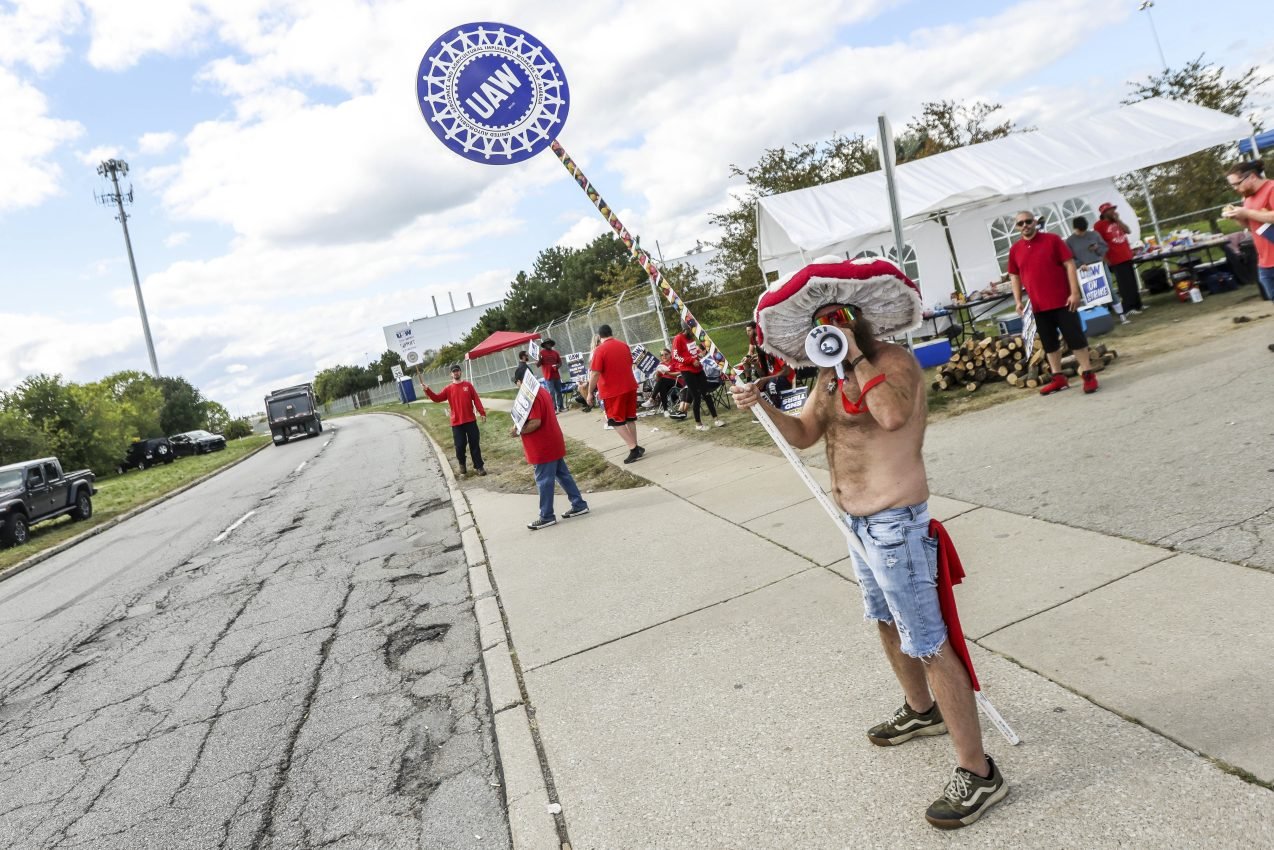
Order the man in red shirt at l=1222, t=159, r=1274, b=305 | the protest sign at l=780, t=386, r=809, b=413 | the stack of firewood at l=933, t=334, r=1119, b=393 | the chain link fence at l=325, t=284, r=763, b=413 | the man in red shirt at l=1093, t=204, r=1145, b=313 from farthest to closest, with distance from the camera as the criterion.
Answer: the chain link fence at l=325, t=284, r=763, b=413
the man in red shirt at l=1093, t=204, r=1145, b=313
the protest sign at l=780, t=386, r=809, b=413
the stack of firewood at l=933, t=334, r=1119, b=393
the man in red shirt at l=1222, t=159, r=1274, b=305

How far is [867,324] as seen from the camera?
8.20 feet

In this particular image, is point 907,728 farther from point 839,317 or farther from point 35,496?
point 35,496

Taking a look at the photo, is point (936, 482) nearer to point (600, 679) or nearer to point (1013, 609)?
point (1013, 609)

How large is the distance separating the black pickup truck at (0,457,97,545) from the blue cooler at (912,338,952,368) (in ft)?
53.9

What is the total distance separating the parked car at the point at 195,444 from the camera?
45.6 m

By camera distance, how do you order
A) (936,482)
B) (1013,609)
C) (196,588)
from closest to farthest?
(1013,609) < (936,482) < (196,588)

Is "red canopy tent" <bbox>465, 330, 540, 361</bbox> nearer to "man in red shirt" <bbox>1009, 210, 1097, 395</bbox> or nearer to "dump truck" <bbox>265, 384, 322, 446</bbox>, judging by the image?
"dump truck" <bbox>265, 384, 322, 446</bbox>

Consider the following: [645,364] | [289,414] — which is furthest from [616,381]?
[289,414]

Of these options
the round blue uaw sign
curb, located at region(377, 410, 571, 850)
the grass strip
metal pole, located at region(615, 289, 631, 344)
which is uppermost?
metal pole, located at region(615, 289, 631, 344)

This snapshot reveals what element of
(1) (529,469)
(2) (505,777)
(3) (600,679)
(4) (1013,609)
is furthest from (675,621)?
(1) (529,469)

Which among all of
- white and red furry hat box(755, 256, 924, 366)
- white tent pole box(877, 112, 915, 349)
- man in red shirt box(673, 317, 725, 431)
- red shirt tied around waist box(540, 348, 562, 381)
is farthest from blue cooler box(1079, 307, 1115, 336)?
white and red furry hat box(755, 256, 924, 366)

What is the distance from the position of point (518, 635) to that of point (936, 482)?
3.29 m

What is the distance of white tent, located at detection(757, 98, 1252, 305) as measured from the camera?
49.0ft

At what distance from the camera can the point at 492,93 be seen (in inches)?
148
